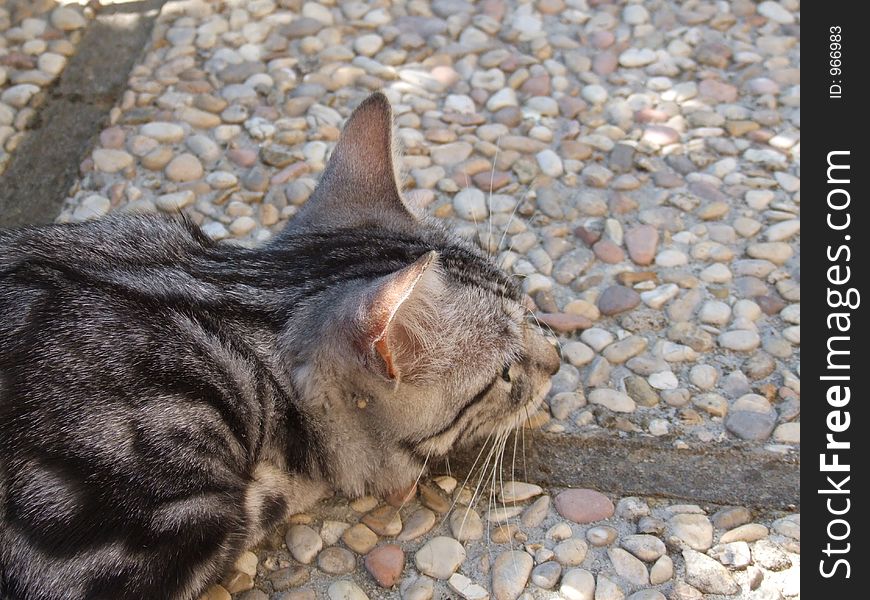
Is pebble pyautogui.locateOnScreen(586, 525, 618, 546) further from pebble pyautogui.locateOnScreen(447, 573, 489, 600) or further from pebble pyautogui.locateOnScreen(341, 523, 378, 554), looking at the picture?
pebble pyautogui.locateOnScreen(341, 523, 378, 554)

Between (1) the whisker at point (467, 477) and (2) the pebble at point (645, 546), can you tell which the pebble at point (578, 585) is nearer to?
(2) the pebble at point (645, 546)

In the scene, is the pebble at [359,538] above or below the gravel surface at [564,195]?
below

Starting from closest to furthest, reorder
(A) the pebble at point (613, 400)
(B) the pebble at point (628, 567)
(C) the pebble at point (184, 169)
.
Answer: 1. (B) the pebble at point (628, 567)
2. (A) the pebble at point (613, 400)
3. (C) the pebble at point (184, 169)

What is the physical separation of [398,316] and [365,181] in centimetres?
74

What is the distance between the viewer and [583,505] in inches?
124

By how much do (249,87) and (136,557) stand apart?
2.66 meters

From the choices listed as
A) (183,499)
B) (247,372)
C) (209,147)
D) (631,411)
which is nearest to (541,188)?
(631,411)

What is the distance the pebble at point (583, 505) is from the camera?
3129mm

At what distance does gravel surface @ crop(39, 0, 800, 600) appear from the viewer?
119 inches

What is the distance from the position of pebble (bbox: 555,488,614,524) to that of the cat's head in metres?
0.28

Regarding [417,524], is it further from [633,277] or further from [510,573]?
[633,277]

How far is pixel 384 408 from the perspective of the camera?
2.86 m

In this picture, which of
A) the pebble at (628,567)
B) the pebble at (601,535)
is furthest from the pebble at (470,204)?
the pebble at (628,567)

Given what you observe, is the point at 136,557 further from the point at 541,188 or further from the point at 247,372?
the point at 541,188
